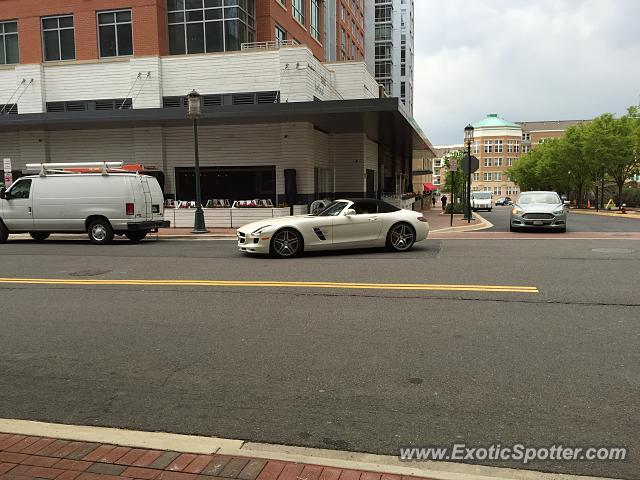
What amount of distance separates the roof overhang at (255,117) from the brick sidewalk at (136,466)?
17.0m

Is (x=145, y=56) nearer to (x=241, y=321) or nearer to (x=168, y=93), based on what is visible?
(x=168, y=93)

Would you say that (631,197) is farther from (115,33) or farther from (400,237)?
(400,237)

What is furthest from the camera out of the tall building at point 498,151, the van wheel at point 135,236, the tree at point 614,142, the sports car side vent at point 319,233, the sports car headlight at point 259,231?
the tall building at point 498,151

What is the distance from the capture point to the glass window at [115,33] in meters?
25.4

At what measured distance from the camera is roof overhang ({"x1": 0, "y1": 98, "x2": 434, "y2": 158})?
19.7 m

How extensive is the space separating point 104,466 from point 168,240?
14.6m

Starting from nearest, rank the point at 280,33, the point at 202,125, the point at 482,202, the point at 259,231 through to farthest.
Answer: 1. the point at 259,231
2. the point at 202,125
3. the point at 280,33
4. the point at 482,202

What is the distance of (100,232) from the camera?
51.1 feet

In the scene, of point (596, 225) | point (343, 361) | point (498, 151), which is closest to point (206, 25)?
point (596, 225)

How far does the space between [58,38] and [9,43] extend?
116 inches

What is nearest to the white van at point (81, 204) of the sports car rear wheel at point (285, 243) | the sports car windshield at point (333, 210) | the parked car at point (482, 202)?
the sports car rear wheel at point (285, 243)

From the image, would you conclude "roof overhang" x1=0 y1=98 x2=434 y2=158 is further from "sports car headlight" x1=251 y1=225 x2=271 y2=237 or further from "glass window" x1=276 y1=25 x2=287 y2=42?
"sports car headlight" x1=251 y1=225 x2=271 y2=237

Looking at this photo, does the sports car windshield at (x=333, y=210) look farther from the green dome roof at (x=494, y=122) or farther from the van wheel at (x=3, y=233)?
the green dome roof at (x=494, y=122)

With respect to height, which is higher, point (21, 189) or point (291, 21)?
point (291, 21)
